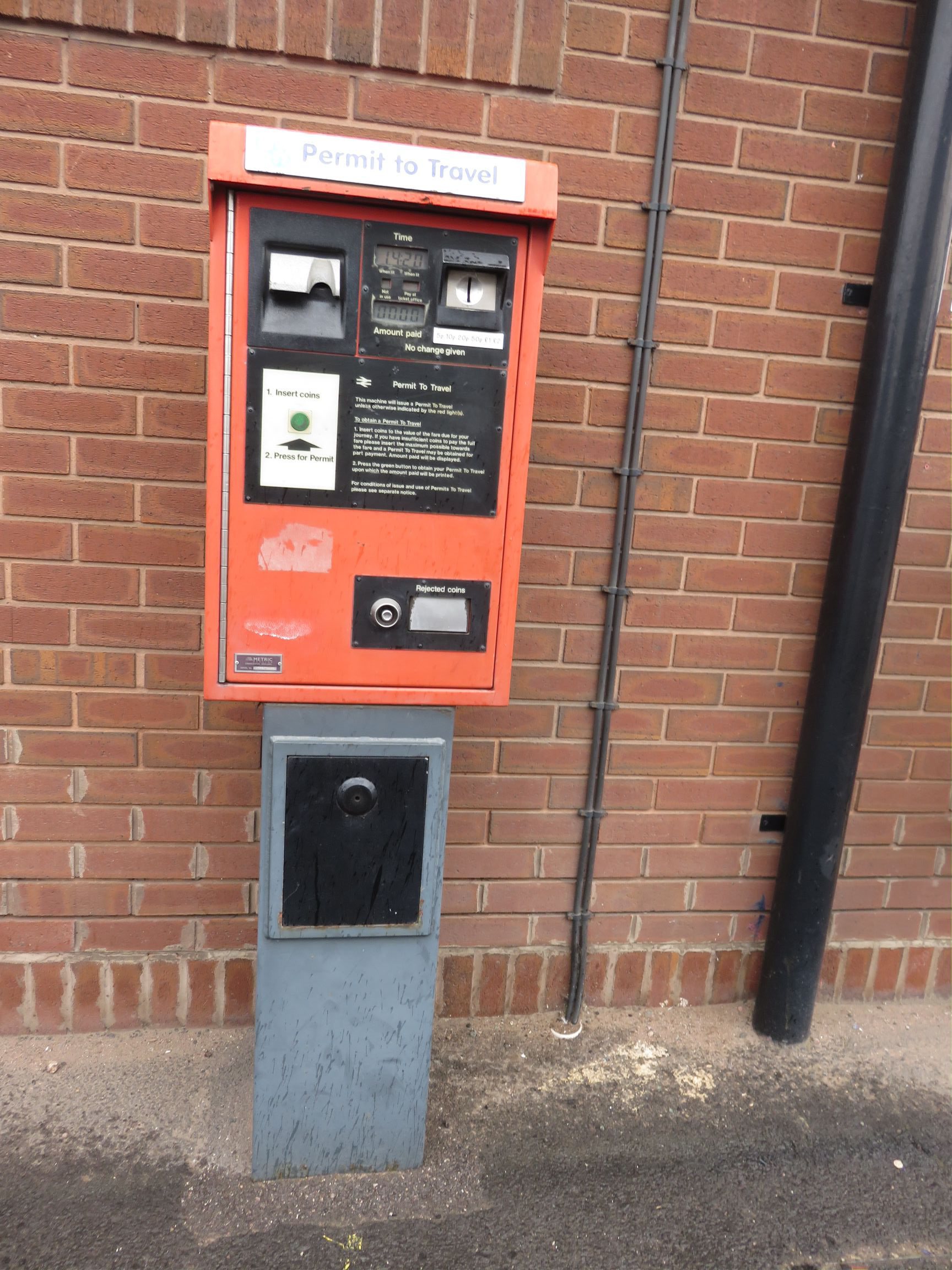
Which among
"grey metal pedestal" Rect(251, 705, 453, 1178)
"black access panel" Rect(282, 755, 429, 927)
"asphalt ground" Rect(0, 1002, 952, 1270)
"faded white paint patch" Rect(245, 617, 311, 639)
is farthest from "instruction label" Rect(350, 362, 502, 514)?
"asphalt ground" Rect(0, 1002, 952, 1270)

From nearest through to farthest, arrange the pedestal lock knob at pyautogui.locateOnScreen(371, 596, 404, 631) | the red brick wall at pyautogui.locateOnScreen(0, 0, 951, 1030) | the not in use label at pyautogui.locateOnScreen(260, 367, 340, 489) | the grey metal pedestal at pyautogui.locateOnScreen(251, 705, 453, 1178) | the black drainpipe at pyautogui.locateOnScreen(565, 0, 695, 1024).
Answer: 1. the not in use label at pyautogui.locateOnScreen(260, 367, 340, 489)
2. the pedestal lock knob at pyautogui.locateOnScreen(371, 596, 404, 631)
3. the grey metal pedestal at pyautogui.locateOnScreen(251, 705, 453, 1178)
4. the red brick wall at pyautogui.locateOnScreen(0, 0, 951, 1030)
5. the black drainpipe at pyautogui.locateOnScreen(565, 0, 695, 1024)

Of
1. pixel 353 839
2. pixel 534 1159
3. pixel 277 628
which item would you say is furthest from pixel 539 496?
pixel 534 1159

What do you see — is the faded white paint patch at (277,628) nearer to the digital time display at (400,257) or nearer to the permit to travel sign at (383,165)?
the digital time display at (400,257)

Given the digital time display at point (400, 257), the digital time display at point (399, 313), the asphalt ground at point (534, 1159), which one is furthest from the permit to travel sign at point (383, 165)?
the asphalt ground at point (534, 1159)

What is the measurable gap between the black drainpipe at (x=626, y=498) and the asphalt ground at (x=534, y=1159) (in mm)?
357

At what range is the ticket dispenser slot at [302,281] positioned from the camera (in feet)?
5.41

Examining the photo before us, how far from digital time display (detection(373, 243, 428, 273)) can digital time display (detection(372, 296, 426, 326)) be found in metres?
0.06

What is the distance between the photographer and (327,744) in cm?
190

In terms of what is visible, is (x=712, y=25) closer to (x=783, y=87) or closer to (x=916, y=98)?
(x=783, y=87)

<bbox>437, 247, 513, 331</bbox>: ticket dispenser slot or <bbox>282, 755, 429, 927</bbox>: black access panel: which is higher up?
<bbox>437, 247, 513, 331</bbox>: ticket dispenser slot

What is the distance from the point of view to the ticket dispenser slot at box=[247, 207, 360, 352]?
165cm

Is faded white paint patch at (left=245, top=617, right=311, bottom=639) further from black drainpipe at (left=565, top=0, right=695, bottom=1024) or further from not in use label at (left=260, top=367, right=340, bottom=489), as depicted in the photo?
black drainpipe at (left=565, top=0, right=695, bottom=1024)

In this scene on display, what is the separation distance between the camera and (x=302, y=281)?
166 centimetres

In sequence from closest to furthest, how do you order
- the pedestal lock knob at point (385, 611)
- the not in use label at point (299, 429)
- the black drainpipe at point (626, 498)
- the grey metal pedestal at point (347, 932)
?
the not in use label at point (299, 429) → the pedestal lock knob at point (385, 611) → the grey metal pedestal at point (347, 932) → the black drainpipe at point (626, 498)
